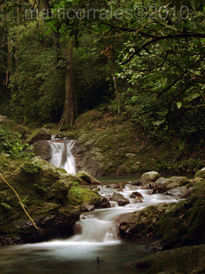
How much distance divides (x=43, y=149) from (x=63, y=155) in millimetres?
1138

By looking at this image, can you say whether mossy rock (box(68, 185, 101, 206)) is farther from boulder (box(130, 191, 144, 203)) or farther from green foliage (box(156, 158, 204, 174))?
green foliage (box(156, 158, 204, 174))

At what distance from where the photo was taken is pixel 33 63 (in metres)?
24.7

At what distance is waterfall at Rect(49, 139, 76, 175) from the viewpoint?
1703cm

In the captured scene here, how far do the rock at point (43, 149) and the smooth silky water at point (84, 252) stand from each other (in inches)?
365

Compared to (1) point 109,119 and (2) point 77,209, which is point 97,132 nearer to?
(1) point 109,119

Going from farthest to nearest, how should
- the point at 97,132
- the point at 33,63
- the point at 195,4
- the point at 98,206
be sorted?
1. the point at 33,63
2. the point at 97,132
3. the point at 98,206
4. the point at 195,4

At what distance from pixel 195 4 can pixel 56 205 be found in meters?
5.51

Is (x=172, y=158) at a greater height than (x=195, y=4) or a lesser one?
lesser

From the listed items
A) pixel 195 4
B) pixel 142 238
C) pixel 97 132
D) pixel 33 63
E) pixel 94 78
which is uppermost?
pixel 33 63

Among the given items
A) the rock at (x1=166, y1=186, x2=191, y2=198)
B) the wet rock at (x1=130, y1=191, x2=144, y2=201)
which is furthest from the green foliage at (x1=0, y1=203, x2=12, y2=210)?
the rock at (x1=166, y1=186, x2=191, y2=198)

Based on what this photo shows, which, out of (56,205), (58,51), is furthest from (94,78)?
(56,205)

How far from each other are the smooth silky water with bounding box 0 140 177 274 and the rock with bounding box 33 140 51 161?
30.4 feet

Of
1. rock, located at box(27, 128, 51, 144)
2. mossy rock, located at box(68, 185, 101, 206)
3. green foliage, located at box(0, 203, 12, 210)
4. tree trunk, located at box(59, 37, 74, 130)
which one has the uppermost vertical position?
tree trunk, located at box(59, 37, 74, 130)

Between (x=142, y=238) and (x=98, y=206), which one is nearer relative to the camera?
(x=142, y=238)
